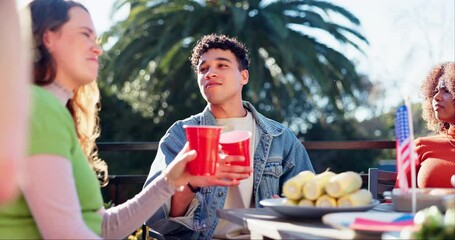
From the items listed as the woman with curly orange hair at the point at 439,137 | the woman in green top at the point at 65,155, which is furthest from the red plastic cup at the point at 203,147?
the woman with curly orange hair at the point at 439,137

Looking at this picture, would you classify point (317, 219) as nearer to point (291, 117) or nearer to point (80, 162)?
point (80, 162)

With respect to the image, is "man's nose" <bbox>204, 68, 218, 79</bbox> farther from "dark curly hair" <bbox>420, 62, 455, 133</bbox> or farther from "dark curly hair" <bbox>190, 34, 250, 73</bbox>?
"dark curly hair" <bbox>420, 62, 455, 133</bbox>

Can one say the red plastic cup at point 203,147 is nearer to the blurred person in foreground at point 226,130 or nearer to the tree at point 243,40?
the blurred person in foreground at point 226,130

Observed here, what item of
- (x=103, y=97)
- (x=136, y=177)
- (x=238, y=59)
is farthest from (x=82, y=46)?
(x=103, y=97)

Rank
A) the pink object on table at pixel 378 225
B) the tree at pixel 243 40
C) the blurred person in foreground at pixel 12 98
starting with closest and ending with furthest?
the blurred person in foreground at pixel 12 98 < the pink object on table at pixel 378 225 < the tree at pixel 243 40

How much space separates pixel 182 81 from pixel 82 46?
12.4m

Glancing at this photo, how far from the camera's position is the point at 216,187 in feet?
8.19

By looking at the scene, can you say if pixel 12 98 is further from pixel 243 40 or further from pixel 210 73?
pixel 243 40

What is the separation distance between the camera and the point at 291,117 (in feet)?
54.1

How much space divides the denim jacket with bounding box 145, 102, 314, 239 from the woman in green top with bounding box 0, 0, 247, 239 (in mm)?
519

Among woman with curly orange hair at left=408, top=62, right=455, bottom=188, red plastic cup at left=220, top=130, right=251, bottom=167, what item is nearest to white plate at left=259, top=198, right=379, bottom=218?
red plastic cup at left=220, top=130, right=251, bottom=167

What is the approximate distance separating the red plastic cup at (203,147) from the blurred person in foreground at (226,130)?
0.57 meters

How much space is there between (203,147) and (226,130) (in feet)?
3.70

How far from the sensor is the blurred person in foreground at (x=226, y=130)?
2.32 metres
